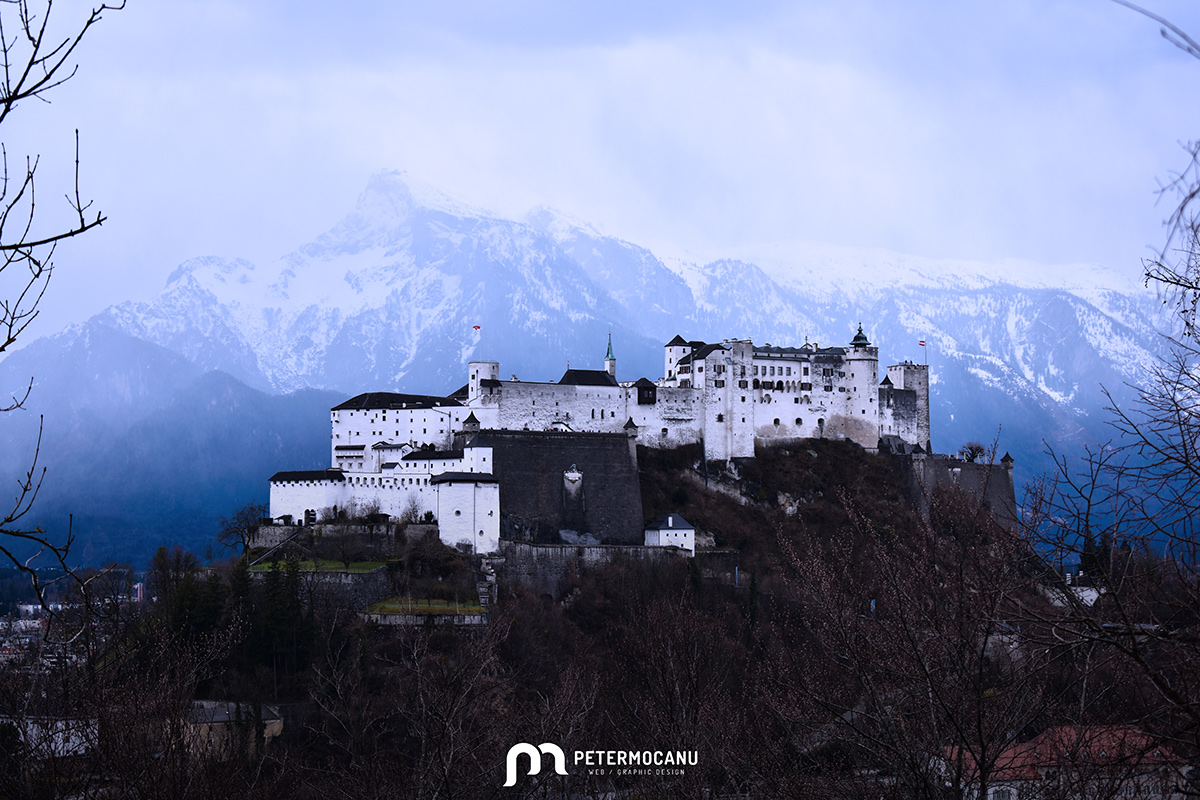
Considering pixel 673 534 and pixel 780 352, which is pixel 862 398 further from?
pixel 673 534

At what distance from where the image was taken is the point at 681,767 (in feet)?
47.5

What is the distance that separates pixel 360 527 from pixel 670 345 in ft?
80.7

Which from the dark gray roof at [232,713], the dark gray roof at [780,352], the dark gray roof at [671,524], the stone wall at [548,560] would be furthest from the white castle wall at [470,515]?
the dark gray roof at [780,352]

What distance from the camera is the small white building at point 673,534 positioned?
52750 millimetres

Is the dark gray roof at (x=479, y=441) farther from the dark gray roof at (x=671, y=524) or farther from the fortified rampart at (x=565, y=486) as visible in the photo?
the dark gray roof at (x=671, y=524)

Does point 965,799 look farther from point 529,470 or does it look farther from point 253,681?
point 529,470

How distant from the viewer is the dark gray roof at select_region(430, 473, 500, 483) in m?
49.2

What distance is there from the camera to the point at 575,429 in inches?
2312

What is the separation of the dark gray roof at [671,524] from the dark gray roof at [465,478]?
348 inches

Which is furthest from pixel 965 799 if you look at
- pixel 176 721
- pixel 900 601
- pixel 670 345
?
pixel 670 345

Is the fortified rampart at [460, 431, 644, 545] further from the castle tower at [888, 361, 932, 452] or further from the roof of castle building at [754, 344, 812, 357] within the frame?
the castle tower at [888, 361, 932, 452]

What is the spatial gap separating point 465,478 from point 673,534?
35.4ft

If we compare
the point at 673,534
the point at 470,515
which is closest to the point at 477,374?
the point at 470,515

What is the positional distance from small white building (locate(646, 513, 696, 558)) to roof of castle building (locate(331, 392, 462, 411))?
12.5m
